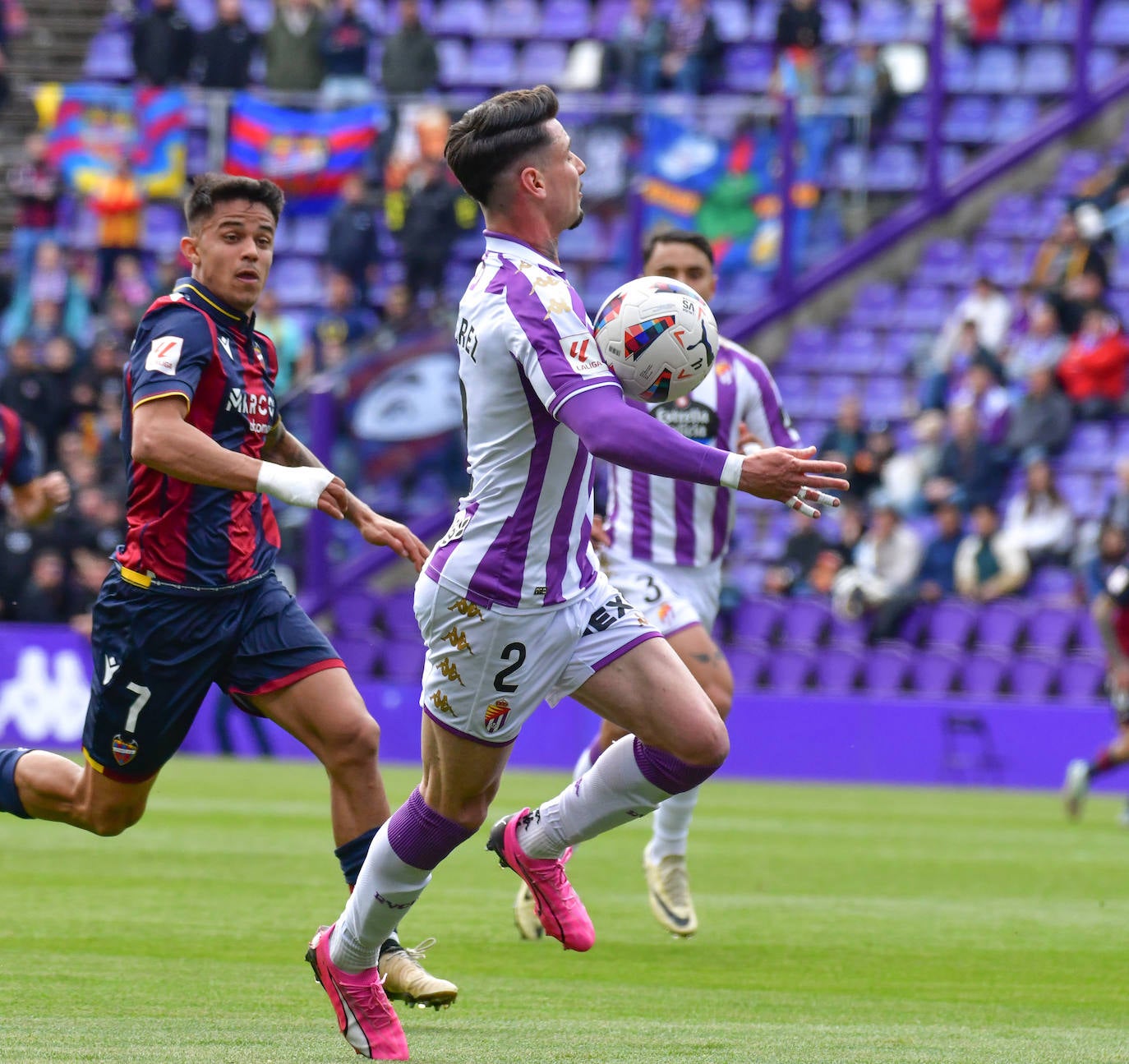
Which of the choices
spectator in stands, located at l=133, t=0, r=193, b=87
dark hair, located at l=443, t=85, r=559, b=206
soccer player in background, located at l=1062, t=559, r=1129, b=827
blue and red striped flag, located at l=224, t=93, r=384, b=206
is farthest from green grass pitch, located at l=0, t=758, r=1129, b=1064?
spectator in stands, located at l=133, t=0, r=193, b=87

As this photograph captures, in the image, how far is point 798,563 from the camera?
61.0 feet

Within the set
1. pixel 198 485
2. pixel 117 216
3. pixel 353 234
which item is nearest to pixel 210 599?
pixel 198 485

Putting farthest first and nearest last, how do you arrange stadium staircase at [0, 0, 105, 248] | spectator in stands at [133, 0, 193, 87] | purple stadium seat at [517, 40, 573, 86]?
stadium staircase at [0, 0, 105, 248] → purple stadium seat at [517, 40, 573, 86] → spectator in stands at [133, 0, 193, 87]

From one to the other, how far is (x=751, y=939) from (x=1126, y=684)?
6.93 meters

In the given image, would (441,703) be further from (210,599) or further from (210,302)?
(210,302)

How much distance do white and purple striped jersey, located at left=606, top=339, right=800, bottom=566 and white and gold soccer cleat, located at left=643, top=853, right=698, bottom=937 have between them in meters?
1.34

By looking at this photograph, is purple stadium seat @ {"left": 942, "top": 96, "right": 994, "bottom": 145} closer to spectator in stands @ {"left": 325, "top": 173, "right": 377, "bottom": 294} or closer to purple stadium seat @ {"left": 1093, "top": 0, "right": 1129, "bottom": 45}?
purple stadium seat @ {"left": 1093, "top": 0, "right": 1129, "bottom": 45}

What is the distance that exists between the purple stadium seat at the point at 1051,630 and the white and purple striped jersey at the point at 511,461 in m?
12.5

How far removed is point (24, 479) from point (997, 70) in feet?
56.4

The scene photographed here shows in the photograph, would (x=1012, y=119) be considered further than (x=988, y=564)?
Yes

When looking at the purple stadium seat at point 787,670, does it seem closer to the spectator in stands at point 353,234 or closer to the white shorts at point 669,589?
the spectator in stands at point 353,234

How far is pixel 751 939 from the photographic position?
8.17 m

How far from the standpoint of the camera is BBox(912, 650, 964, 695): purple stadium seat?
697 inches

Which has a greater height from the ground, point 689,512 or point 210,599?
point 210,599
